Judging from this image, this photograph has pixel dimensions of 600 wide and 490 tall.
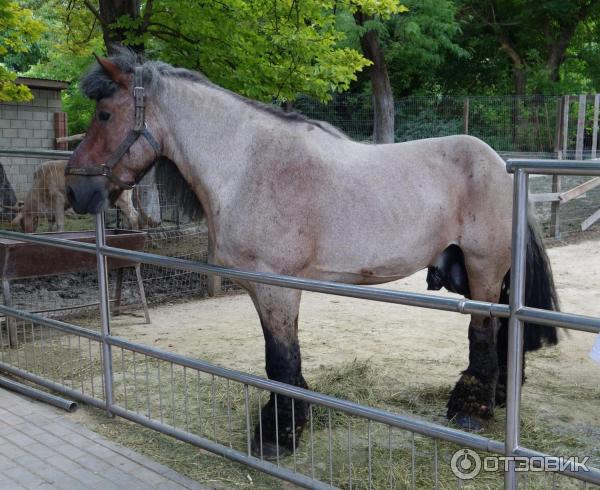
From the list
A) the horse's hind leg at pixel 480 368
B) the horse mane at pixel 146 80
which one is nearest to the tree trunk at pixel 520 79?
the horse's hind leg at pixel 480 368

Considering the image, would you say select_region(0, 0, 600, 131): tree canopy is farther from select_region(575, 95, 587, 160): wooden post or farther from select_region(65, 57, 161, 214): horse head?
select_region(575, 95, 587, 160): wooden post

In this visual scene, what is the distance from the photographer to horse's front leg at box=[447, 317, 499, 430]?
3.59m

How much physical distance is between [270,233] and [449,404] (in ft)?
5.09

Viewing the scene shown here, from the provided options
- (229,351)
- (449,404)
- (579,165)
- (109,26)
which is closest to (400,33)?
(109,26)

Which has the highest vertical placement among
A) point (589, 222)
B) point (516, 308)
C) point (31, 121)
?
point (31, 121)

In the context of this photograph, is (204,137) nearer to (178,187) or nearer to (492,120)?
(178,187)

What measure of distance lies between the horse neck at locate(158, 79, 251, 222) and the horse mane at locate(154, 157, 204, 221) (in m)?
0.07

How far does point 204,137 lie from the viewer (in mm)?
3293

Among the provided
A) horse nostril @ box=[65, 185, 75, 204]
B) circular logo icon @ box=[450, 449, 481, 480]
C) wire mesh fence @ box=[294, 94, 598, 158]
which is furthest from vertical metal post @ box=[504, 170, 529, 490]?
wire mesh fence @ box=[294, 94, 598, 158]

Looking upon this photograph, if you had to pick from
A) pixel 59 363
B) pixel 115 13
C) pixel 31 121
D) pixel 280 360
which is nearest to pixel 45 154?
pixel 59 363

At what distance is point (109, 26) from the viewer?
726cm

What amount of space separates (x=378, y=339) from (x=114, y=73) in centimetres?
323

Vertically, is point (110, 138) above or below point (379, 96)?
below

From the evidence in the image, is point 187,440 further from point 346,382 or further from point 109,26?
point 109,26
